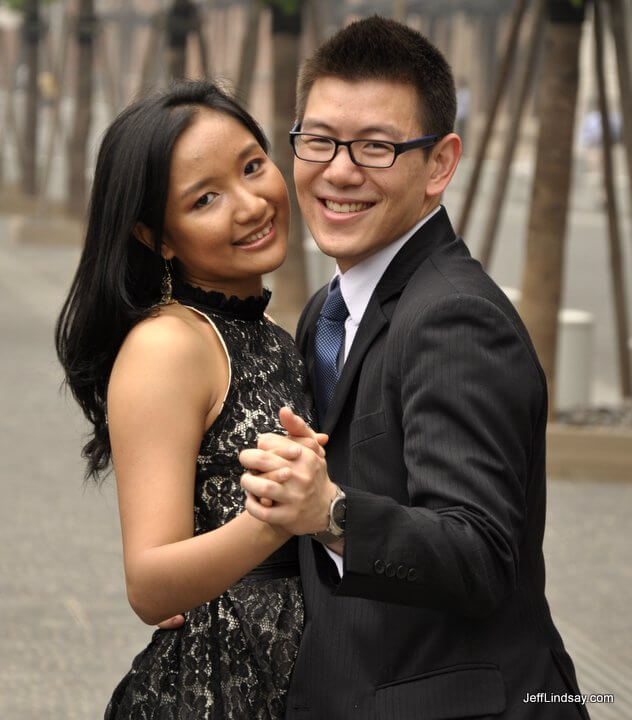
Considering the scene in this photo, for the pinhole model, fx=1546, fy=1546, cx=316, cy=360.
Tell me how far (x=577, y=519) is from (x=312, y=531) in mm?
5296

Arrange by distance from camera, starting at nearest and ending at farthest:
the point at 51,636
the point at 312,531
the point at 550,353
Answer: the point at 312,531 → the point at 51,636 → the point at 550,353

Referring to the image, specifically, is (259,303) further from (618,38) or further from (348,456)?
(618,38)

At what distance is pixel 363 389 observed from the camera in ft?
8.18

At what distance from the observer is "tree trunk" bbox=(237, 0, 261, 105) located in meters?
11.4

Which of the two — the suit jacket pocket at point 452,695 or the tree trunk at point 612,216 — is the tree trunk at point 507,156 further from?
the suit jacket pocket at point 452,695

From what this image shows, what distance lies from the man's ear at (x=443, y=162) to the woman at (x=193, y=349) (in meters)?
0.30

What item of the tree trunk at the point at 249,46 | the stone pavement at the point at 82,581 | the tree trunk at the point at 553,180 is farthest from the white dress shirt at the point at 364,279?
the tree trunk at the point at 249,46

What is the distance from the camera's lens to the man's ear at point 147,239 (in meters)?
2.73

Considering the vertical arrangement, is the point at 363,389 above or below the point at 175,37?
above

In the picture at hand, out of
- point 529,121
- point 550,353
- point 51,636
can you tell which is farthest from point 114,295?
point 529,121

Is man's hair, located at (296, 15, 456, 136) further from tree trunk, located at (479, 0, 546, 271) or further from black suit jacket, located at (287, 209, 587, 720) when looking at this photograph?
tree trunk, located at (479, 0, 546, 271)

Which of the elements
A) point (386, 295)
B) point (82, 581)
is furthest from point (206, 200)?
point (82, 581)

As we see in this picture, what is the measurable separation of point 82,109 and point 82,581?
13.4 metres

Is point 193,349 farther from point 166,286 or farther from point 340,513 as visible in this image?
point 340,513
